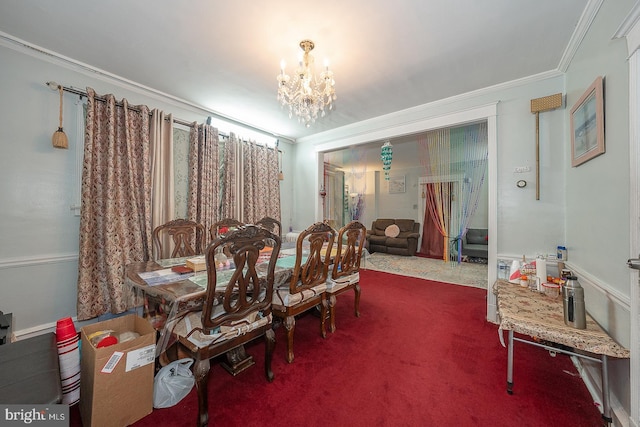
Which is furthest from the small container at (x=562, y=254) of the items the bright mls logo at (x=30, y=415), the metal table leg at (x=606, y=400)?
the bright mls logo at (x=30, y=415)

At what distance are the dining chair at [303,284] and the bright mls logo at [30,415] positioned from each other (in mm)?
1177

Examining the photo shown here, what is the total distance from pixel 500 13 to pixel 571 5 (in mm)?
438

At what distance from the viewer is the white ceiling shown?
1.60 metres

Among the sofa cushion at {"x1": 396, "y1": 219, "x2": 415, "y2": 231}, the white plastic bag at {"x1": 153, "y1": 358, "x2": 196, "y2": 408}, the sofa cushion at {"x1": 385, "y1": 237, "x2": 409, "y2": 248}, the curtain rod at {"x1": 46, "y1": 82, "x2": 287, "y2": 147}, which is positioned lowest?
the white plastic bag at {"x1": 153, "y1": 358, "x2": 196, "y2": 408}

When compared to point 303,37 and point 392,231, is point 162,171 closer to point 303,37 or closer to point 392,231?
point 303,37

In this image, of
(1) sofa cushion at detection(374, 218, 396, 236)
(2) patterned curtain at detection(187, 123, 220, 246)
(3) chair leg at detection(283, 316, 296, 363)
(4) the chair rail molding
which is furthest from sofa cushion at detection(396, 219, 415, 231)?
(4) the chair rail molding

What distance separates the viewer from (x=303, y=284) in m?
1.89

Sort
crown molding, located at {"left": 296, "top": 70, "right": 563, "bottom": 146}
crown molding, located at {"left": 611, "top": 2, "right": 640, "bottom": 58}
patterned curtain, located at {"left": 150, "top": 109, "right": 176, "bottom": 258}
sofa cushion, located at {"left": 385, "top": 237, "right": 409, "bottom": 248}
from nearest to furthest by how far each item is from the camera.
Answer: crown molding, located at {"left": 611, "top": 2, "right": 640, "bottom": 58} < crown molding, located at {"left": 296, "top": 70, "right": 563, "bottom": 146} < patterned curtain, located at {"left": 150, "top": 109, "right": 176, "bottom": 258} < sofa cushion, located at {"left": 385, "top": 237, "right": 409, "bottom": 248}

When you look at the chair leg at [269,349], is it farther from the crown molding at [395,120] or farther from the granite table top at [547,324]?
the crown molding at [395,120]

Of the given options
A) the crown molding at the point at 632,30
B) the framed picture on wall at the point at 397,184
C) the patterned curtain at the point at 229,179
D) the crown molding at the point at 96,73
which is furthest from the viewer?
the framed picture on wall at the point at 397,184

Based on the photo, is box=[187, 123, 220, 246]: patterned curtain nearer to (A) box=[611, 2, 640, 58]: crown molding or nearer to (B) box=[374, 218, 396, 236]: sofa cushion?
(A) box=[611, 2, 640, 58]: crown molding

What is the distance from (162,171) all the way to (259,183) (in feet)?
4.52

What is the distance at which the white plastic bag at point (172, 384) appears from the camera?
1405 millimetres

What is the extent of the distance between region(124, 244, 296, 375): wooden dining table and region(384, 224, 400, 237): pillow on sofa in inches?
195
